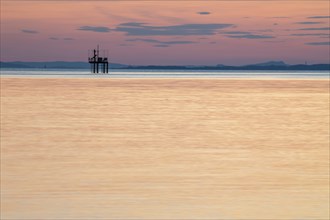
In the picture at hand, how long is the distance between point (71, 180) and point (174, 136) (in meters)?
7.96

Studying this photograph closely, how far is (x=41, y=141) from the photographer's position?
16.2 meters

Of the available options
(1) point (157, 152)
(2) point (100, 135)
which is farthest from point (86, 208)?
(2) point (100, 135)

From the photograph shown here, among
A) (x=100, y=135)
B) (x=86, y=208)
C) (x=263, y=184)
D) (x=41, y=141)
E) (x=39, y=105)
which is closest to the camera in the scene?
(x=86, y=208)

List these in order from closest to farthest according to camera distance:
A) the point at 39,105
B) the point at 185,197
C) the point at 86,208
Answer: the point at 86,208 → the point at 185,197 → the point at 39,105

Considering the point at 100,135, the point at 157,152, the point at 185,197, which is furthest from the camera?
the point at 100,135

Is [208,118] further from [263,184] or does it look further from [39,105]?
[263,184]

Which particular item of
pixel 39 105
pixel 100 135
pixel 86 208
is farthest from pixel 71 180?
pixel 39 105

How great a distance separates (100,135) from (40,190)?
27.9 ft

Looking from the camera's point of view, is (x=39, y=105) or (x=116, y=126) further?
(x=39, y=105)

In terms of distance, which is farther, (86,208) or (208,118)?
(208,118)

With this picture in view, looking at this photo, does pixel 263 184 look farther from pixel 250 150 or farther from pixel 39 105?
pixel 39 105

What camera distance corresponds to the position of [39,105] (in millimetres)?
29859

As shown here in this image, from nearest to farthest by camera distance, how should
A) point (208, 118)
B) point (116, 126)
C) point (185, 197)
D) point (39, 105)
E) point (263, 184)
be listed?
point (185, 197)
point (263, 184)
point (116, 126)
point (208, 118)
point (39, 105)

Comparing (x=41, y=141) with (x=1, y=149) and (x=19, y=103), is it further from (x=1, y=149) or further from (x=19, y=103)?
(x=19, y=103)
